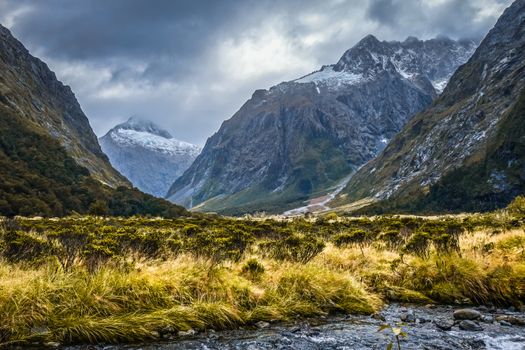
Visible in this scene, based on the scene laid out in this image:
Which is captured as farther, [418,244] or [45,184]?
[45,184]

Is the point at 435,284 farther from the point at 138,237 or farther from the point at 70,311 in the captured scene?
the point at 138,237

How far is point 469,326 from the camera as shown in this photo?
12.4m

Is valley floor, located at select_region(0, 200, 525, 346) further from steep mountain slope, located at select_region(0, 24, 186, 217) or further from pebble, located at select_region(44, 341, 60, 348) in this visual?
steep mountain slope, located at select_region(0, 24, 186, 217)

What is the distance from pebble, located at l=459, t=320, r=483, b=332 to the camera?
12.3 metres

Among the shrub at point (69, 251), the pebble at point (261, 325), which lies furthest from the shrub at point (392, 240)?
the shrub at point (69, 251)

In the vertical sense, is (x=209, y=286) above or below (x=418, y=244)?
below

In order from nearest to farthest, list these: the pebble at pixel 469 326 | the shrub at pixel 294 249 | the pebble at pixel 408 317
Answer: the pebble at pixel 469 326 < the pebble at pixel 408 317 < the shrub at pixel 294 249

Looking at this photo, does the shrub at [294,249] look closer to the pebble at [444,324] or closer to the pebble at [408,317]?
the pebble at [408,317]

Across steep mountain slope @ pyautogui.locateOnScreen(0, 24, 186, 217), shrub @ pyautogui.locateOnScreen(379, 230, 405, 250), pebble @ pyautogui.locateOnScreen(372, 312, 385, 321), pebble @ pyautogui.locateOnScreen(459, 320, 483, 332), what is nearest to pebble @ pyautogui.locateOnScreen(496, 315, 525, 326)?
pebble @ pyautogui.locateOnScreen(459, 320, 483, 332)

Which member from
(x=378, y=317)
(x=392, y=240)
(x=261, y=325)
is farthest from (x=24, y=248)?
(x=392, y=240)

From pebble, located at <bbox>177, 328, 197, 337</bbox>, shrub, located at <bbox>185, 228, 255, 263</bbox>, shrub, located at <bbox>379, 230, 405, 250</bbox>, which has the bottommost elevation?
pebble, located at <bbox>177, 328, 197, 337</bbox>

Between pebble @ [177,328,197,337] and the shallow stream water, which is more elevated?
pebble @ [177,328,197,337]

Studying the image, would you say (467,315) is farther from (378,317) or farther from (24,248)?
(24,248)

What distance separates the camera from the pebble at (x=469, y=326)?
40.3 ft
